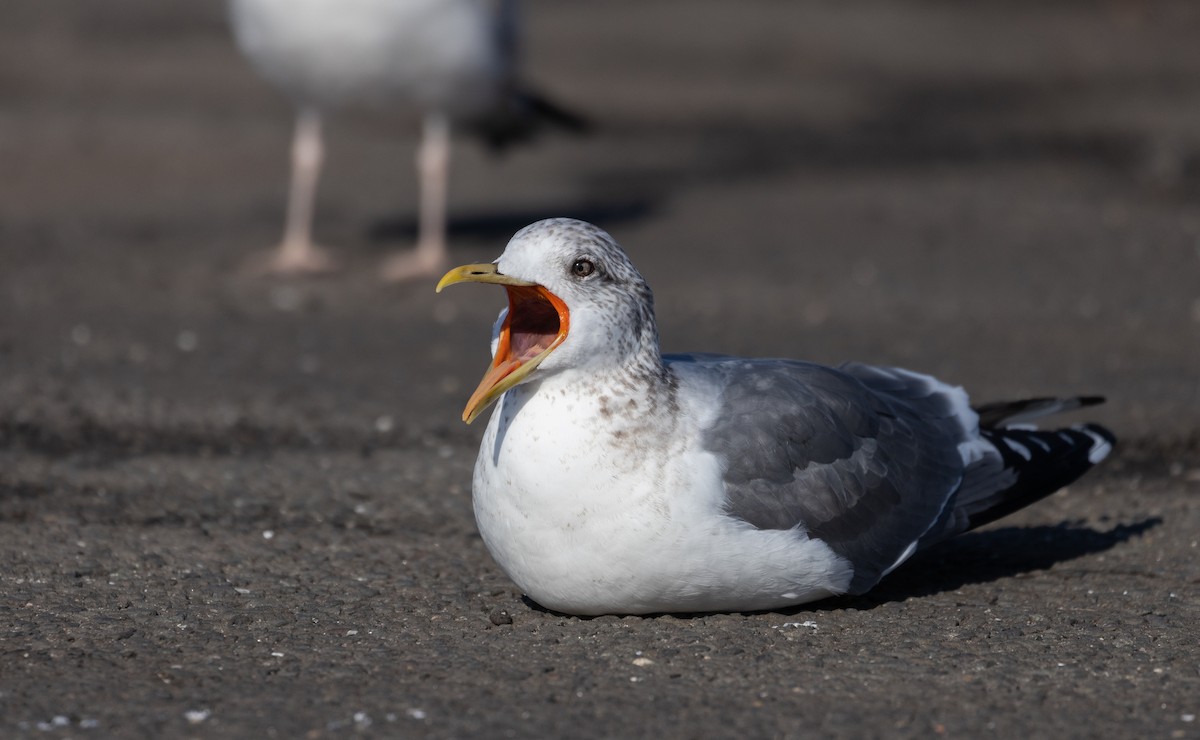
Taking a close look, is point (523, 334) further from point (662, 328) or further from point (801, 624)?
point (662, 328)

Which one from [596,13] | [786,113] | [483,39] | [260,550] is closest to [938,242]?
[483,39]

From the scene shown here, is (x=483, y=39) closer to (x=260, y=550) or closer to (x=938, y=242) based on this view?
(x=938, y=242)

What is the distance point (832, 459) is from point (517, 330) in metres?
0.89

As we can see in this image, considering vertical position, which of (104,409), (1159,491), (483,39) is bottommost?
(104,409)

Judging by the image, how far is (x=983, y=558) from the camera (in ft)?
16.5


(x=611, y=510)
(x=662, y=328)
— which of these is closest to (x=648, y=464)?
(x=611, y=510)

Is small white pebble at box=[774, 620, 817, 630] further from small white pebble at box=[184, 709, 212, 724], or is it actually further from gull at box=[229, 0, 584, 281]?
gull at box=[229, 0, 584, 281]

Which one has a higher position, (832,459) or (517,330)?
(517,330)

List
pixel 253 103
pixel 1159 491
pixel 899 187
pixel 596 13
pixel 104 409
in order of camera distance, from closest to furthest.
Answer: pixel 1159 491 < pixel 104 409 < pixel 899 187 < pixel 253 103 < pixel 596 13

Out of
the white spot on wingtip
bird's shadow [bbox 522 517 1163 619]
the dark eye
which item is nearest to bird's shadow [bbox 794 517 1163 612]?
bird's shadow [bbox 522 517 1163 619]

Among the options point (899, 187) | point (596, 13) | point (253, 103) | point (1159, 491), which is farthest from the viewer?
point (596, 13)

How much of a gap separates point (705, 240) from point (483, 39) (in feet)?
5.85

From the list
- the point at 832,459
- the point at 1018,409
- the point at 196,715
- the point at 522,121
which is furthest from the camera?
the point at 522,121

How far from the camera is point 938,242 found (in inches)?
390
